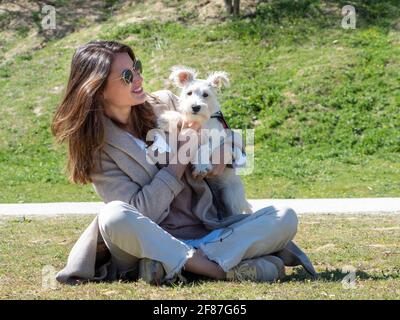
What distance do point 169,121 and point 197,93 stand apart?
45 cm

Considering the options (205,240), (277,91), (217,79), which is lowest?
(277,91)

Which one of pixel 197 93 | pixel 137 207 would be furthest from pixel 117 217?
pixel 197 93

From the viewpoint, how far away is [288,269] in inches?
212

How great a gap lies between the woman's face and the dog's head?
41 centimetres

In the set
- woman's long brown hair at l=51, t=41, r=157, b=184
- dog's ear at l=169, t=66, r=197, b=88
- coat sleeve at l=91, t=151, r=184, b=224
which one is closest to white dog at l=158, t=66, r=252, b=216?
dog's ear at l=169, t=66, r=197, b=88

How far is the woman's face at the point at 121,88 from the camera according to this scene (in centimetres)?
486

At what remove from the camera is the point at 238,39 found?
19062 mm

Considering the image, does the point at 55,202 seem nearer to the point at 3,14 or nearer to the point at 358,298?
the point at 358,298

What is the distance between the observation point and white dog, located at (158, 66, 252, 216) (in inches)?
201

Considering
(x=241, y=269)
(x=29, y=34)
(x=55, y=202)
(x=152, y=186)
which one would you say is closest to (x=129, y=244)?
(x=152, y=186)

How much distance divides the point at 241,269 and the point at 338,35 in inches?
583

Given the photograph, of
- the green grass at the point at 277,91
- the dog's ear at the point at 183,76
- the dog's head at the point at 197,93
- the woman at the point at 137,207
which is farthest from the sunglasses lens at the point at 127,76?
the green grass at the point at 277,91

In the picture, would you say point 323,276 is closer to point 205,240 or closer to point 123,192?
point 205,240

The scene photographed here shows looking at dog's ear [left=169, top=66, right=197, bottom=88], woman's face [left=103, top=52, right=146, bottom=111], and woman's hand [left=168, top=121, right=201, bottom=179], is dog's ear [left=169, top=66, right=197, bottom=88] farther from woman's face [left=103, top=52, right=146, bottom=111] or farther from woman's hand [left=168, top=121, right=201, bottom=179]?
woman's face [left=103, top=52, right=146, bottom=111]
